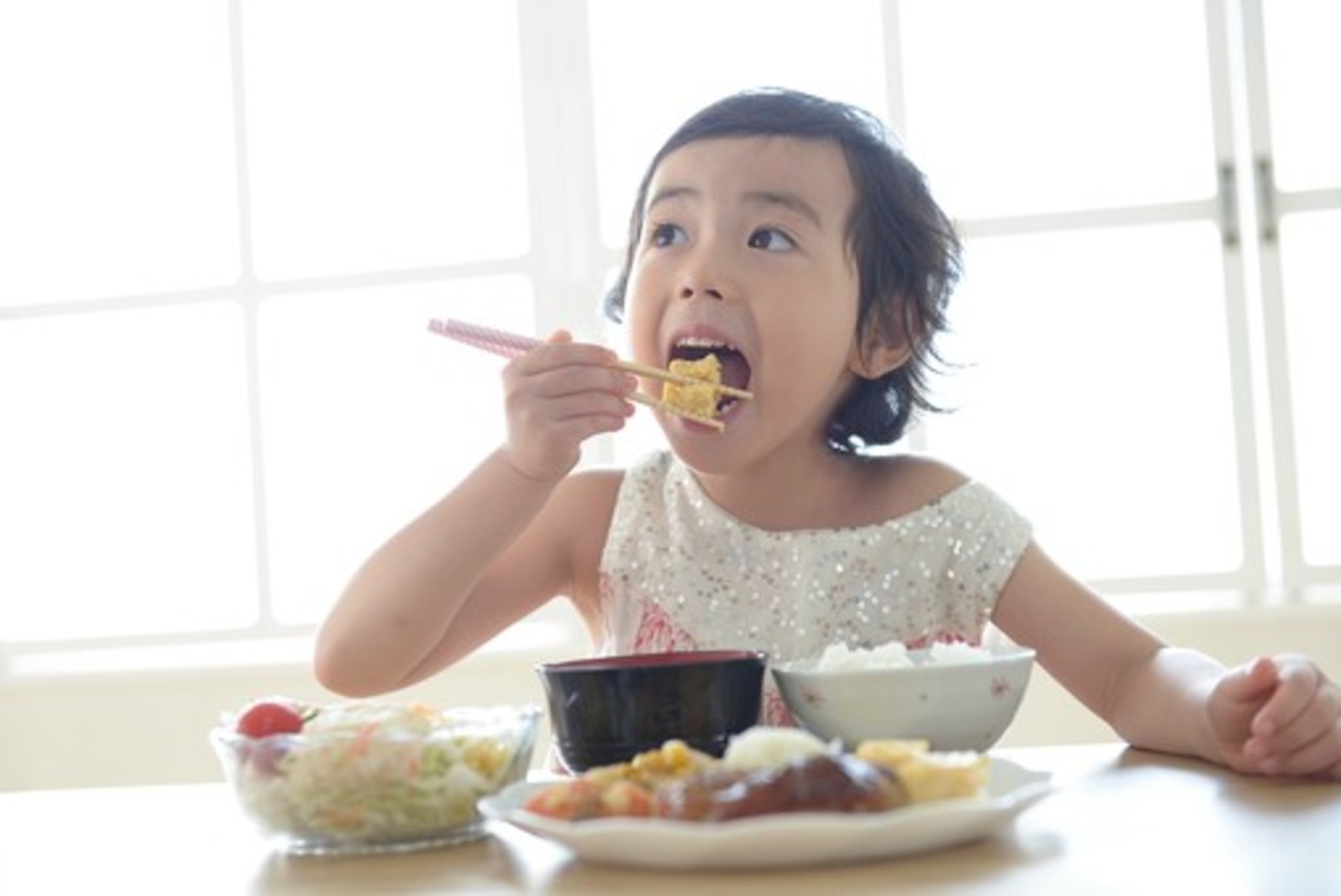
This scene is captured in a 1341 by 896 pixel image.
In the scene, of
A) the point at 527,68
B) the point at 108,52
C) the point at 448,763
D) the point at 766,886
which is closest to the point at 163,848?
the point at 448,763

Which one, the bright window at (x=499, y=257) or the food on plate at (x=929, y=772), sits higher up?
the bright window at (x=499, y=257)

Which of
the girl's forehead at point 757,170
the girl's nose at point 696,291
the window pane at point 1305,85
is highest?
the window pane at point 1305,85

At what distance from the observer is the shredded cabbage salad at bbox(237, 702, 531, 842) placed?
0.84 meters

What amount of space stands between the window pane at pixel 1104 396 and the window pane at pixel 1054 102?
9 centimetres

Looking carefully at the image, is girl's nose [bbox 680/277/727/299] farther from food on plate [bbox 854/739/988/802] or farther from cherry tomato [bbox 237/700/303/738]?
food on plate [bbox 854/739/988/802]

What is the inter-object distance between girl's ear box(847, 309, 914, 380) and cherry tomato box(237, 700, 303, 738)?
2.63 feet

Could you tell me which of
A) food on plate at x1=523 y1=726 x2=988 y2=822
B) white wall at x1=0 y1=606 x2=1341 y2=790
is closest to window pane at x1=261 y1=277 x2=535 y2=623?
white wall at x1=0 y1=606 x2=1341 y2=790

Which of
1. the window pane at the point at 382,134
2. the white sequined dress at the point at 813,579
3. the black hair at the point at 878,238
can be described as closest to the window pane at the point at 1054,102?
the window pane at the point at 382,134

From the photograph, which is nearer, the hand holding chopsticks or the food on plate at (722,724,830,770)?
the food on plate at (722,724,830,770)

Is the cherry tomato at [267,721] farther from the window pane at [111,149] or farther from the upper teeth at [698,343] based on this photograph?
the window pane at [111,149]

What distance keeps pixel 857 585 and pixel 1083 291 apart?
53.8 inches

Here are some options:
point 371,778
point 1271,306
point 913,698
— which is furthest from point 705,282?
point 1271,306

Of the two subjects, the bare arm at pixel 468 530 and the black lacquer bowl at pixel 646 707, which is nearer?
the black lacquer bowl at pixel 646 707

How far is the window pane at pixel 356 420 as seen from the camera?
9.49ft
